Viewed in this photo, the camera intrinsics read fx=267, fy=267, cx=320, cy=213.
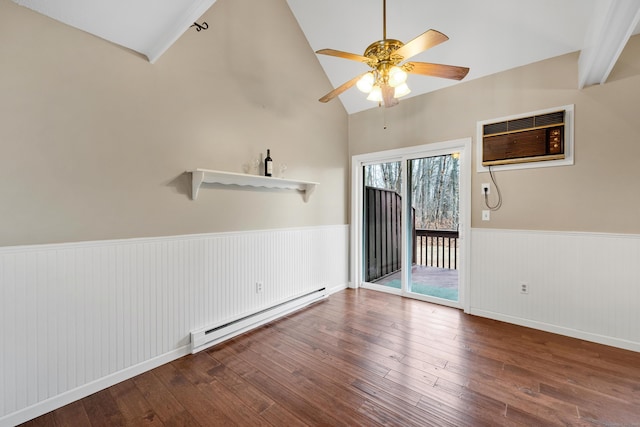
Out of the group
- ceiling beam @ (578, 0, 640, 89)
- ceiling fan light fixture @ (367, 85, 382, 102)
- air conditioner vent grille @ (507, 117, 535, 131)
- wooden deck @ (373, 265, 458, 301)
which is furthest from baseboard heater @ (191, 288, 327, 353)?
ceiling beam @ (578, 0, 640, 89)

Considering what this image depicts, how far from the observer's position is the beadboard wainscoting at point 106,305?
161 cm

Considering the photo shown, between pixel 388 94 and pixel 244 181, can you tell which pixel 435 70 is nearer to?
pixel 388 94

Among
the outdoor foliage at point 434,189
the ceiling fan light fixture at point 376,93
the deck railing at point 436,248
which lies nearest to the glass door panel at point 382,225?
the outdoor foliage at point 434,189

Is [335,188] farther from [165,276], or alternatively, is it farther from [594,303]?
[594,303]

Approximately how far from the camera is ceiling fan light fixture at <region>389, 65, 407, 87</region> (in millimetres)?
1938

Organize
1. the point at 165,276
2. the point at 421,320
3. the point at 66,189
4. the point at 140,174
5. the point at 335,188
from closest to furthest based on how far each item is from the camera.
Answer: the point at 66,189
the point at 140,174
the point at 165,276
the point at 421,320
the point at 335,188

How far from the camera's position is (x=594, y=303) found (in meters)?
2.59

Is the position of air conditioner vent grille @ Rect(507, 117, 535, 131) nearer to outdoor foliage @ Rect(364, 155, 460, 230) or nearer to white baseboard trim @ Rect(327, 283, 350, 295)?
outdoor foliage @ Rect(364, 155, 460, 230)

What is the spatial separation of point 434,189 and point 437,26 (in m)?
1.88

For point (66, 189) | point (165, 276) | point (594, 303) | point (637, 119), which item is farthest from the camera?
point (594, 303)

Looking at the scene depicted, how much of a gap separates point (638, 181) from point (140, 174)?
4294mm

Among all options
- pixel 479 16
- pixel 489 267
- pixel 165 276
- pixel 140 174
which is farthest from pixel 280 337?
pixel 479 16

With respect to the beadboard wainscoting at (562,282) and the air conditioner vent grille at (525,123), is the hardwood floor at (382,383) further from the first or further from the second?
the air conditioner vent grille at (525,123)

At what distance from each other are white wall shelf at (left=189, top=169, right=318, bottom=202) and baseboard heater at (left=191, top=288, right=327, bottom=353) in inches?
49.4
